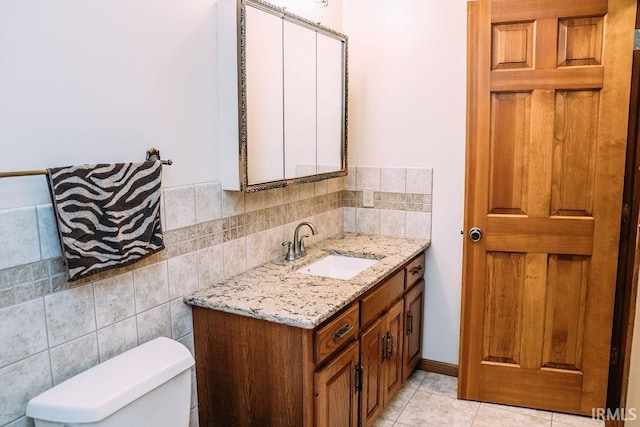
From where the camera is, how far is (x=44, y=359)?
4.89 ft

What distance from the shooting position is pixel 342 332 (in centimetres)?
202

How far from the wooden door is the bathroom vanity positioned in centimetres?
64

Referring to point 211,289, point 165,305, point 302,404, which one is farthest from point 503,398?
point 165,305

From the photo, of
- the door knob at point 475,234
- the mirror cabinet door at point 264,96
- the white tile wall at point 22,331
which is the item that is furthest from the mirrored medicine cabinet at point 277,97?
the white tile wall at point 22,331

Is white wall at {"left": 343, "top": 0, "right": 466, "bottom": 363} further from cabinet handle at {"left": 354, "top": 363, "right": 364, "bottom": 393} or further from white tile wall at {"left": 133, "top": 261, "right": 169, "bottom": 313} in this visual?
white tile wall at {"left": 133, "top": 261, "right": 169, "bottom": 313}

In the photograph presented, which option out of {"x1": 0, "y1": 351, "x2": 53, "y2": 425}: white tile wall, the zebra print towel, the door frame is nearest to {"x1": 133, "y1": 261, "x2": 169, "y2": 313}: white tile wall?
the zebra print towel

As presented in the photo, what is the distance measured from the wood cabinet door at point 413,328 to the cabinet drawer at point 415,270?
0.05 meters

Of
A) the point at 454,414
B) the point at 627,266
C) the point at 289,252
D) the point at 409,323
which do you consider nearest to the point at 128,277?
the point at 289,252

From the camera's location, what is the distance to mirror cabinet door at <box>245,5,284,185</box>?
2.14 meters

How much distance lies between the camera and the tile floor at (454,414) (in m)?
2.60

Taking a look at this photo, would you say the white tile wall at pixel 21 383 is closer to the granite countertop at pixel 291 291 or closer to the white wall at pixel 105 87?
the white wall at pixel 105 87

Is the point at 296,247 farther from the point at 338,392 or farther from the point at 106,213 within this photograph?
the point at 106,213

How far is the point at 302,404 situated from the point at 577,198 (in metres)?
1.68

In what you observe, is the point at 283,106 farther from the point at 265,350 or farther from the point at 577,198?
the point at 577,198
